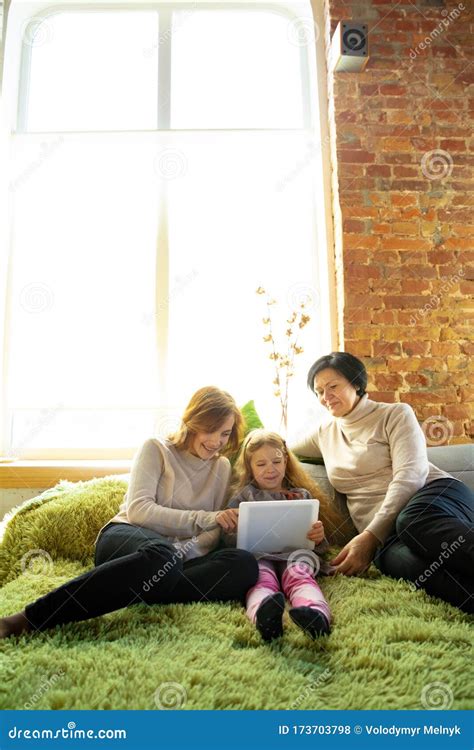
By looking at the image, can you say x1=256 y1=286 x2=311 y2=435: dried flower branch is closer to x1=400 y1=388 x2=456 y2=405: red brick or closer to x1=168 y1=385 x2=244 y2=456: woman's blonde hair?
x1=400 y1=388 x2=456 y2=405: red brick

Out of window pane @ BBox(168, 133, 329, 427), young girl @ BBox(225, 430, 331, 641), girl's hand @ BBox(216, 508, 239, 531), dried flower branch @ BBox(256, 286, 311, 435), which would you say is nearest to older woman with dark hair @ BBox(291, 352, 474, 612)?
young girl @ BBox(225, 430, 331, 641)

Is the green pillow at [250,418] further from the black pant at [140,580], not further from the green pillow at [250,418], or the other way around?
the black pant at [140,580]

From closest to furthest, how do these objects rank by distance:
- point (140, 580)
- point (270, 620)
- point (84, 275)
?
point (270, 620) → point (140, 580) → point (84, 275)

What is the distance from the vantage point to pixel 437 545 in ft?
4.74

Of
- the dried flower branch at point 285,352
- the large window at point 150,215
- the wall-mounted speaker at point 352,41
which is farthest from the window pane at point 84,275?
the wall-mounted speaker at point 352,41

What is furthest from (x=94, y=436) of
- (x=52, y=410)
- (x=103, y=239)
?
(x=103, y=239)

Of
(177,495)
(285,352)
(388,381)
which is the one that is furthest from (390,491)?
(285,352)

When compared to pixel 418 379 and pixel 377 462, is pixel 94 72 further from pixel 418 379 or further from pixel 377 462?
pixel 377 462

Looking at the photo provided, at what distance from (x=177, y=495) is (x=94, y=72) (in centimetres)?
272

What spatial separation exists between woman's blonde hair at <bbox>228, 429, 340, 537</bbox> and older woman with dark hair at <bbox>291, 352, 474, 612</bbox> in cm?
8

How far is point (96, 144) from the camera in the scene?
3.18 meters

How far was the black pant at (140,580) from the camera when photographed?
119 centimetres

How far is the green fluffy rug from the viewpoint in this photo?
0.89 metres

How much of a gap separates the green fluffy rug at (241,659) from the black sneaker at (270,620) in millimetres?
24
